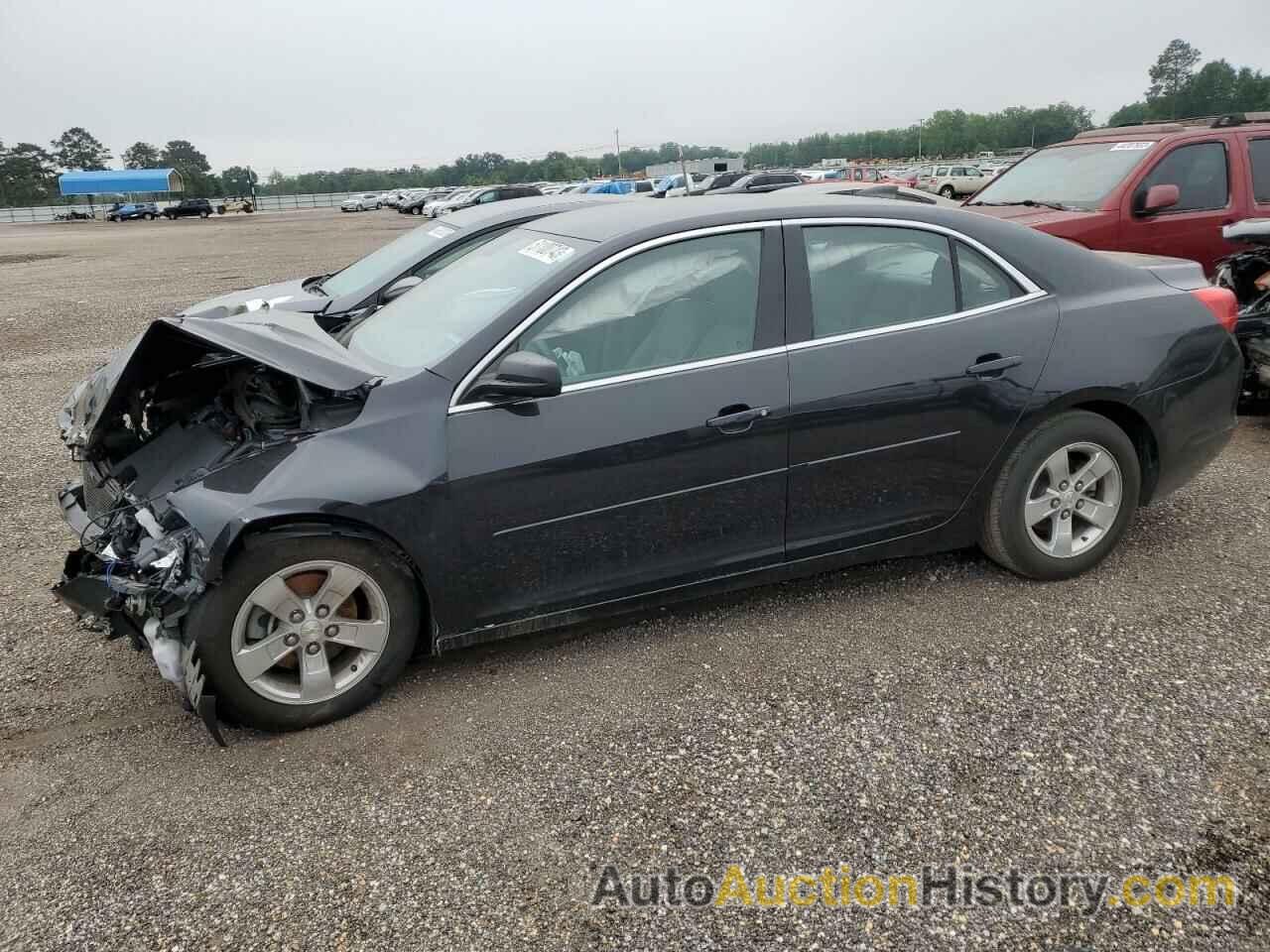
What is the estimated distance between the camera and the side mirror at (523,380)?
3.17 meters

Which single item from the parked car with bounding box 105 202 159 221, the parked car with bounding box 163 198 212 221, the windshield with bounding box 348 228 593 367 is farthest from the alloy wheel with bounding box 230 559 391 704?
the parked car with bounding box 163 198 212 221

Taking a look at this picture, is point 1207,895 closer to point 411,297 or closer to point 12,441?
point 411,297

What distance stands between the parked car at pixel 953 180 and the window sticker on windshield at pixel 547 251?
30.3 metres

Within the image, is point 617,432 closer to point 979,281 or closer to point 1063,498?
point 979,281

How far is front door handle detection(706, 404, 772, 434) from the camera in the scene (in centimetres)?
343

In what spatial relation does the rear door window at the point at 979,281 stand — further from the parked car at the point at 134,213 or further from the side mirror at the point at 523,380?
the parked car at the point at 134,213

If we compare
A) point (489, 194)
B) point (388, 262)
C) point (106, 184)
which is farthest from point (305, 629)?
point (106, 184)

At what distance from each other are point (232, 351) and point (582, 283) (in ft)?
4.05

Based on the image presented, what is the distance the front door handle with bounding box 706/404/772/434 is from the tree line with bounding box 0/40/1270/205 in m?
75.5

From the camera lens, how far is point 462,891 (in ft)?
8.22

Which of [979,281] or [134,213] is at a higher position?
[134,213]

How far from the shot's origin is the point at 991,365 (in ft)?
12.4

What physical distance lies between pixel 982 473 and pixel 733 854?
6.67ft

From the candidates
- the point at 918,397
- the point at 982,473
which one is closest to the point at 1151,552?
the point at 982,473
